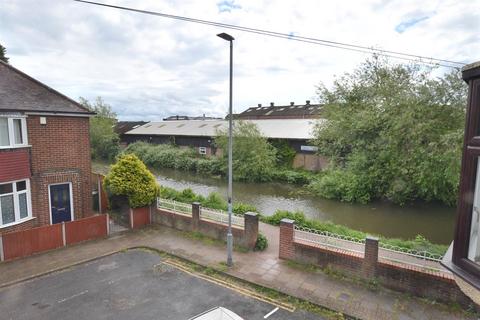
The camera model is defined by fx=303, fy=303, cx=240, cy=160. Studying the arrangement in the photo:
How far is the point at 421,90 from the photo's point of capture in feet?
50.4

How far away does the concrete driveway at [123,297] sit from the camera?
727cm

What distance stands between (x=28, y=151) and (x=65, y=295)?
234 inches

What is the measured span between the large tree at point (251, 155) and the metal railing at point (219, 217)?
587 inches

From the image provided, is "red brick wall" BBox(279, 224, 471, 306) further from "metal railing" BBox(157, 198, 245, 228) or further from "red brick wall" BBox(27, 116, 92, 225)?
"red brick wall" BBox(27, 116, 92, 225)

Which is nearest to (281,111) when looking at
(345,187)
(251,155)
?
(251,155)

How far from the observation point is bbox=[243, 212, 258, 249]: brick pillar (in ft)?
34.9

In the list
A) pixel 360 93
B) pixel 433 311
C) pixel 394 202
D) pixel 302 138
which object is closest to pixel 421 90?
pixel 360 93

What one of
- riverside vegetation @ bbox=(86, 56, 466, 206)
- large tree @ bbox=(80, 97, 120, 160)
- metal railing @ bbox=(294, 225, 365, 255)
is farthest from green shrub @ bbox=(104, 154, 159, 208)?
large tree @ bbox=(80, 97, 120, 160)

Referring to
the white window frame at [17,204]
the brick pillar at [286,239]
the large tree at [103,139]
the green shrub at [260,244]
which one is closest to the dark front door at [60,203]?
the white window frame at [17,204]

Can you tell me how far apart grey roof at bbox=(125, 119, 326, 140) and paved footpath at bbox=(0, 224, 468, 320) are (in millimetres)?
15136

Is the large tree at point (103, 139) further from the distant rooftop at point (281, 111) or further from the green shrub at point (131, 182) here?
the green shrub at point (131, 182)

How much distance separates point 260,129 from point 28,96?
75.7 ft

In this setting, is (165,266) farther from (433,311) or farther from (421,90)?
(421,90)

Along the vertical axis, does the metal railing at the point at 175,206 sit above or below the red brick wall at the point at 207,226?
above
